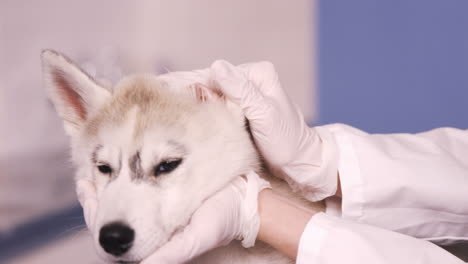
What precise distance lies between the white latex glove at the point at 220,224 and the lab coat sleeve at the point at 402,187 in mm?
222

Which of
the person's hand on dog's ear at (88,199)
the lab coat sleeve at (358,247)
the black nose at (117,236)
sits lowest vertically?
the lab coat sleeve at (358,247)

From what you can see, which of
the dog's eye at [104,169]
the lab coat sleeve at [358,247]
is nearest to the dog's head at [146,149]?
the dog's eye at [104,169]

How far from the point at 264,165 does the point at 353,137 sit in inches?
8.8

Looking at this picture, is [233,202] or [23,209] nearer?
[233,202]

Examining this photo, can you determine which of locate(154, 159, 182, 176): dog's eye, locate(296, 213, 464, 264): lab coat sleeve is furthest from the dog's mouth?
locate(296, 213, 464, 264): lab coat sleeve

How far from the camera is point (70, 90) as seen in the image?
957 millimetres

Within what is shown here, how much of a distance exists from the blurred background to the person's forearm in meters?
0.48

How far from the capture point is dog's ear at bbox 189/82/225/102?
2.94ft

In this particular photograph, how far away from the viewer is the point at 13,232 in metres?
1.31

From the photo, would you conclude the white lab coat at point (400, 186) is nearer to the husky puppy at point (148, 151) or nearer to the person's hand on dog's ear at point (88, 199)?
the husky puppy at point (148, 151)

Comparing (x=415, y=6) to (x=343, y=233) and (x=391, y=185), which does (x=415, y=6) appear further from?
(x=343, y=233)

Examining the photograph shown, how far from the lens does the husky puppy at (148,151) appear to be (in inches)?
27.7

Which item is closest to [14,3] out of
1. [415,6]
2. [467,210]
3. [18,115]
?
[18,115]

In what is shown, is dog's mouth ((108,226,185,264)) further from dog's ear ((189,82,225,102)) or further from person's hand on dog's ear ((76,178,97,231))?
dog's ear ((189,82,225,102))
